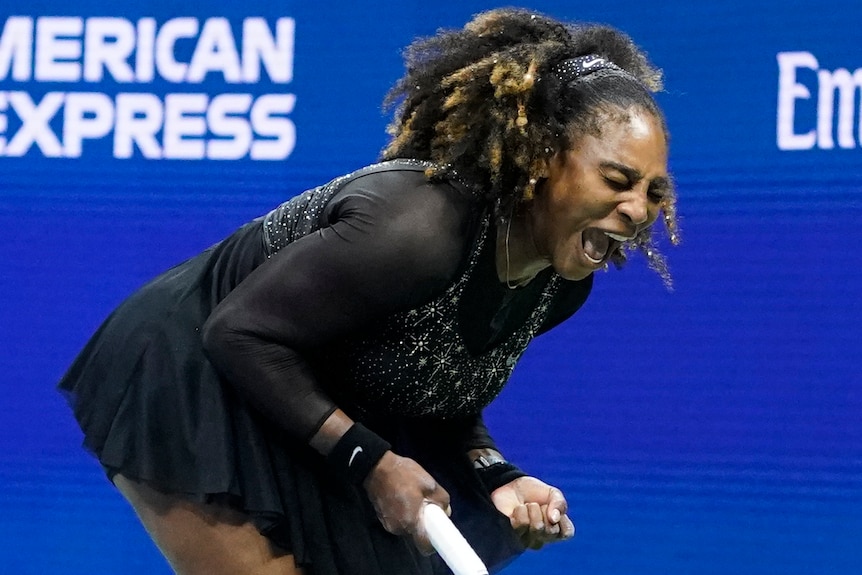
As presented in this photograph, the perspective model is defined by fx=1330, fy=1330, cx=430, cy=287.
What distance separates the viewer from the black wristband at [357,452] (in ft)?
3.31

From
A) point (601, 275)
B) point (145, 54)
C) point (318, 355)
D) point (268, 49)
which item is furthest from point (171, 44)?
point (318, 355)

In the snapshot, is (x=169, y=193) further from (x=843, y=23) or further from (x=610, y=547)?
(x=843, y=23)

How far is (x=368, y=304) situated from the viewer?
98cm

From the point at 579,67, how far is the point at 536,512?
37 centimetres

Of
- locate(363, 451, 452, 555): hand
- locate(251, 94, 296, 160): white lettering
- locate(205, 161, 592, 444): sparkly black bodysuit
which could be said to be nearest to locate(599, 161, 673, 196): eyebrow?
locate(205, 161, 592, 444): sparkly black bodysuit

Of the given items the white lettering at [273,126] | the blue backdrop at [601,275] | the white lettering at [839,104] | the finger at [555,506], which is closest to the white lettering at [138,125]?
the blue backdrop at [601,275]

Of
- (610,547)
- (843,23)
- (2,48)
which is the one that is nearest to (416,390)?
(610,547)

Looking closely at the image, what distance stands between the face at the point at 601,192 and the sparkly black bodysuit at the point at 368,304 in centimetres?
5

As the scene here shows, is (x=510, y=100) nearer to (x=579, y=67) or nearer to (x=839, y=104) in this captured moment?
(x=579, y=67)

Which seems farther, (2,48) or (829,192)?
(2,48)

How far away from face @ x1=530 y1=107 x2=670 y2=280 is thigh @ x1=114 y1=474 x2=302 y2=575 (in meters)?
0.33

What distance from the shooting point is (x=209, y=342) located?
1013mm

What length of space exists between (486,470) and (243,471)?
248 mm

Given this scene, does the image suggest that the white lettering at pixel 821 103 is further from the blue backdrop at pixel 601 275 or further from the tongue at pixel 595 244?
the tongue at pixel 595 244
